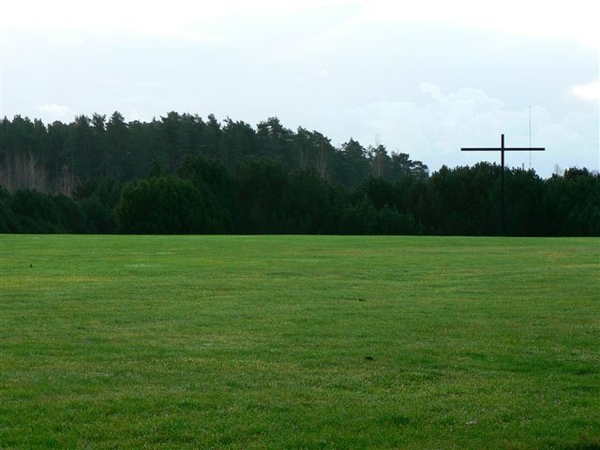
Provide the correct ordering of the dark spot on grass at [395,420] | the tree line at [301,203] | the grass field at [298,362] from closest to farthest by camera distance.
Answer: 1. the grass field at [298,362]
2. the dark spot on grass at [395,420]
3. the tree line at [301,203]

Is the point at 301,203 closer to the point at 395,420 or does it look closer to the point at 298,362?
the point at 298,362

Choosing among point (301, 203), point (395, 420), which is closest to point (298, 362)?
point (395, 420)

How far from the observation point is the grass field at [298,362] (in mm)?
7531

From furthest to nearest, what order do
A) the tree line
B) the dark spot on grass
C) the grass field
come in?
the tree line
the dark spot on grass
the grass field

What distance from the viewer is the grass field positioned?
753 cm

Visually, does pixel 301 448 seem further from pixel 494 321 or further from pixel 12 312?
pixel 12 312

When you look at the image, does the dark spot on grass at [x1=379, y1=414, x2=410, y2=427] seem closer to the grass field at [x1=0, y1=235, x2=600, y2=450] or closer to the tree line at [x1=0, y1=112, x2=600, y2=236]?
the grass field at [x1=0, y1=235, x2=600, y2=450]

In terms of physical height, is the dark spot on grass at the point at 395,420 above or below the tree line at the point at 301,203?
below

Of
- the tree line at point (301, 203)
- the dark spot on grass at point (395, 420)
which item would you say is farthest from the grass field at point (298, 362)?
the tree line at point (301, 203)

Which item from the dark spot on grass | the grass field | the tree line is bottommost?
the dark spot on grass

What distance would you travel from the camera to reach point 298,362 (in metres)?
10.3

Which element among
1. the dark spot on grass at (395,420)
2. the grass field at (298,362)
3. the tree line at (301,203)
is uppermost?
the tree line at (301,203)

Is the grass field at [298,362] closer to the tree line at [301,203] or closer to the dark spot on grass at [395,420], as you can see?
the dark spot on grass at [395,420]

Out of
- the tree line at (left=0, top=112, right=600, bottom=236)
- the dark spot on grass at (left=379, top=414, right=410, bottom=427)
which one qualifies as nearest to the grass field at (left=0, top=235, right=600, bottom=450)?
the dark spot on grass at (left=379, top=414, right=410, bottom=427)
